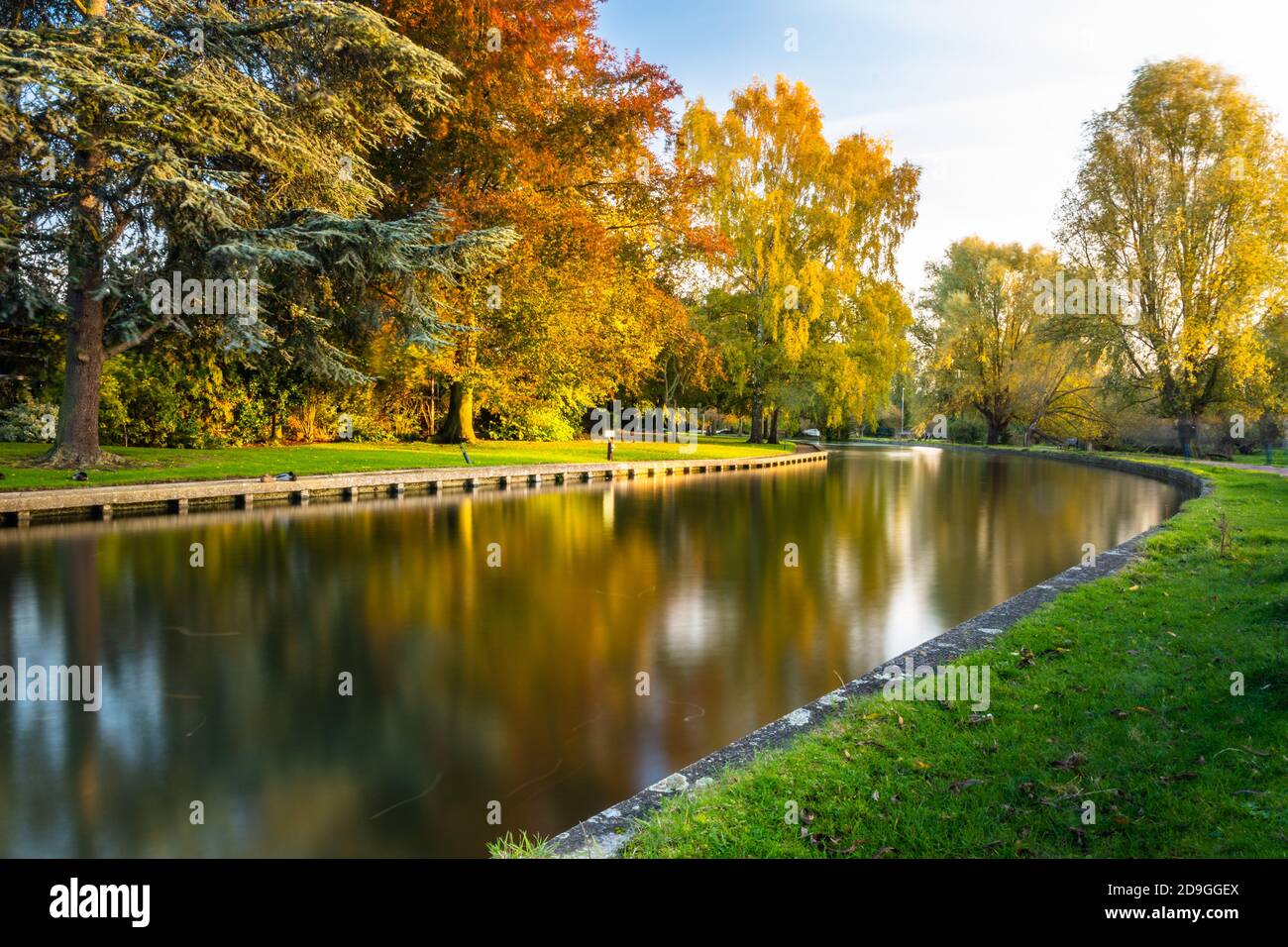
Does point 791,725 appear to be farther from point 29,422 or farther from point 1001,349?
point 1001,349

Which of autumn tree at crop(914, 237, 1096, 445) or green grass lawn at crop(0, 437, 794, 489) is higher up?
autumn tree at crop(914, 237, 1096, 445)

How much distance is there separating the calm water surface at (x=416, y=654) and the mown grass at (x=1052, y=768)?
932 millimetres

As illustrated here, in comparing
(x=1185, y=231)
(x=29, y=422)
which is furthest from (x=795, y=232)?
(x=29, y=422)

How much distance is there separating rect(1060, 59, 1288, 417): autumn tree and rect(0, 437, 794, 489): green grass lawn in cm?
1834

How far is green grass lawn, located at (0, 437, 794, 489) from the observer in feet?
49.0

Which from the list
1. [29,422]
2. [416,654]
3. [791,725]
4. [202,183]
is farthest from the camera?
[29,422]

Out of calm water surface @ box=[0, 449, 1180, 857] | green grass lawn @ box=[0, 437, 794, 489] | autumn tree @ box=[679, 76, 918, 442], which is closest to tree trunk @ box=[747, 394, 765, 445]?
autumn tree @ box=[679, 76, 918, 442]

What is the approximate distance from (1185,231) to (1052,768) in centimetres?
3512

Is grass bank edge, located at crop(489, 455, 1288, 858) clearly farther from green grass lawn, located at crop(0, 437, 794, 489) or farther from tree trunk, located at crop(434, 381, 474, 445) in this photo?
tree trunk, located at crop(434, 381, 474, 445)

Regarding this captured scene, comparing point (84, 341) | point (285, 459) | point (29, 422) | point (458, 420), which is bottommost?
point (285, 459)

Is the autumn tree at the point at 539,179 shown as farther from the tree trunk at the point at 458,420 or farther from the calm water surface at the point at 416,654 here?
the calm water surface at the point at 416,654

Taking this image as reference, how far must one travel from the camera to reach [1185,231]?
3027 centimetres

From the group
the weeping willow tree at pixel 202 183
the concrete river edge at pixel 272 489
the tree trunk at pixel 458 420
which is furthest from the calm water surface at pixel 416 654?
the tree trunk at pixel 458 420

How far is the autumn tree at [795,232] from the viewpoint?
3638 centimetres
